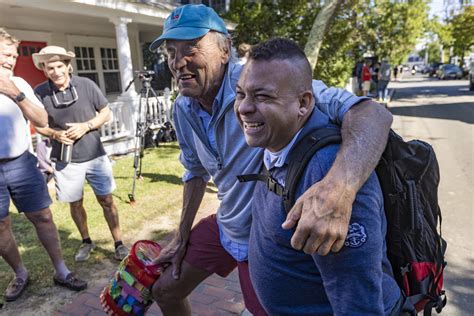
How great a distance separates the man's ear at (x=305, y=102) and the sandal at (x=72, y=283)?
115 inches

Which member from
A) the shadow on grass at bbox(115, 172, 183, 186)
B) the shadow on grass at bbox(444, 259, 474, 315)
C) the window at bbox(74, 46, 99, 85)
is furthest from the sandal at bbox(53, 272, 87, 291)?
the window at bbox(74, 46, 99, 85)

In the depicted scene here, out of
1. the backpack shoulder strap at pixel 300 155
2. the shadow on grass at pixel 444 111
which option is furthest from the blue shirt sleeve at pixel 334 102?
the shadow on grass at pixel 444 111

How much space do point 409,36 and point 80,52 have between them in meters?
30.3

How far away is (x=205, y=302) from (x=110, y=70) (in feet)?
35.3

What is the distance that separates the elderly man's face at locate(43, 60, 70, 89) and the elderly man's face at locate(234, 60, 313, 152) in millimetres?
2839

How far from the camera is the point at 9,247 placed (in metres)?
3.27

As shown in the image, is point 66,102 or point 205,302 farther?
point 66,102

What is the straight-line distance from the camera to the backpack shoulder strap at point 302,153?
3.83ft

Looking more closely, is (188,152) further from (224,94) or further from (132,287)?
(132,287)

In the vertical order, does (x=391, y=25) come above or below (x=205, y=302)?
above

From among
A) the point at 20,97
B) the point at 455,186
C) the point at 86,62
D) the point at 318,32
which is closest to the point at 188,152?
the point at 20,97

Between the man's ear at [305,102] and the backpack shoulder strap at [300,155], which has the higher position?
the man's ear at [305,102]

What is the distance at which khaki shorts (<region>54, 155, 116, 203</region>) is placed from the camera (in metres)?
3.73

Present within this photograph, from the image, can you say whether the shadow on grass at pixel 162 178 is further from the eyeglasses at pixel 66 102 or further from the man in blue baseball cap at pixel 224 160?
the man in blue baseball cap at pixel 224 160
